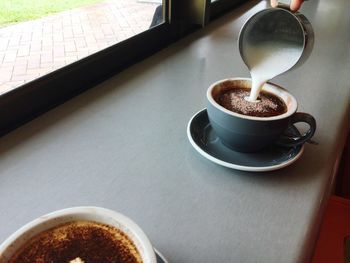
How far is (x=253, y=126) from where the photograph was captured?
1.74 feet

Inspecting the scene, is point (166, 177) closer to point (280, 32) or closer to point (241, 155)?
point (241, 155)

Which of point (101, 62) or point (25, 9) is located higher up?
point (25, 9)

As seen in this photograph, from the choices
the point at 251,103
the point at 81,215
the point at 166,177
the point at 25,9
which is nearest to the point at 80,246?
the point at 81,215

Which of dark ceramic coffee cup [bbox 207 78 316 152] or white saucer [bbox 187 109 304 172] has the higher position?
dark ceramic coffee cup [bbox 207 78 316 152]

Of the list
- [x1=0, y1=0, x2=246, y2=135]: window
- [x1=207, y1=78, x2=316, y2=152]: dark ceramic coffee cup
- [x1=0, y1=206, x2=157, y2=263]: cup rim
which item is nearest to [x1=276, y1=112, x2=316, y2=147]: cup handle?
[x1=207, y1=78, x2=316, y2=152]: dark ceramic coffee cup

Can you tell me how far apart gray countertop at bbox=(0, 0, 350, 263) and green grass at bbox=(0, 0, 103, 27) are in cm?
18

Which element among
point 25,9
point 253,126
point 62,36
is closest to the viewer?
point 253,126

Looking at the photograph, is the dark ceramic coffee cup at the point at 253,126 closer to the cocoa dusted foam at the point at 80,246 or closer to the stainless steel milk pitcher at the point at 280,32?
the stainless steel milk pitcher at the point at 280,32

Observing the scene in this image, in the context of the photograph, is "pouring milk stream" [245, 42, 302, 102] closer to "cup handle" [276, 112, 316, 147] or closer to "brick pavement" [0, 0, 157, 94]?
"cup handle" [276, 112, 316, 147]

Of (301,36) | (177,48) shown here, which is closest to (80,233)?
(301,36)

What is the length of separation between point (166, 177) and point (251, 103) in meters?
0.18

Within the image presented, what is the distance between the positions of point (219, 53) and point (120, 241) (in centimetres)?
80

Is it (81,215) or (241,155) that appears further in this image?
(241,155)

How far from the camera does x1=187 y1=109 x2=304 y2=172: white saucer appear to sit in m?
0.56
